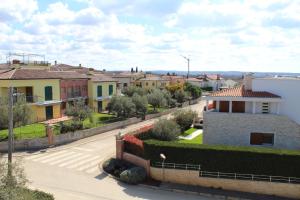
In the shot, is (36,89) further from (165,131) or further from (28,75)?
(165,131)

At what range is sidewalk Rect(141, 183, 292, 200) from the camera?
25.1 metres

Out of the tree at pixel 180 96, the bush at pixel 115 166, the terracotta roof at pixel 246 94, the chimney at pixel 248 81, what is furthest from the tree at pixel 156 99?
the bush at pixel 115 166

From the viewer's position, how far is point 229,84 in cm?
11575

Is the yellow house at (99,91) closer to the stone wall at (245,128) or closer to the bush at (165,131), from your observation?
the bush at (165,131)

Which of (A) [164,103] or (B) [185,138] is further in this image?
(A) [164,103]

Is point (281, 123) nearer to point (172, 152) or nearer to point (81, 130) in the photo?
point (172, 152)

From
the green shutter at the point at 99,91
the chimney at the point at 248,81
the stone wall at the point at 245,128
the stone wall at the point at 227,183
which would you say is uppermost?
the chimney at the point at 248,81

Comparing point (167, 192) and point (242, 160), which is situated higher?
point (242, 160)

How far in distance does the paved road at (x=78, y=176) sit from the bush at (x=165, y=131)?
15.4 feet

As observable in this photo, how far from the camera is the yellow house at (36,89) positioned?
43.3m

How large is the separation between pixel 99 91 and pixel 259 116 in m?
31.9

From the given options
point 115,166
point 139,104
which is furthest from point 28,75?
point 115,166

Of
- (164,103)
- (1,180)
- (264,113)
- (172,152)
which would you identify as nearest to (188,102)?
(164,103)

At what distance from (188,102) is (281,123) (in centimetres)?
4567
